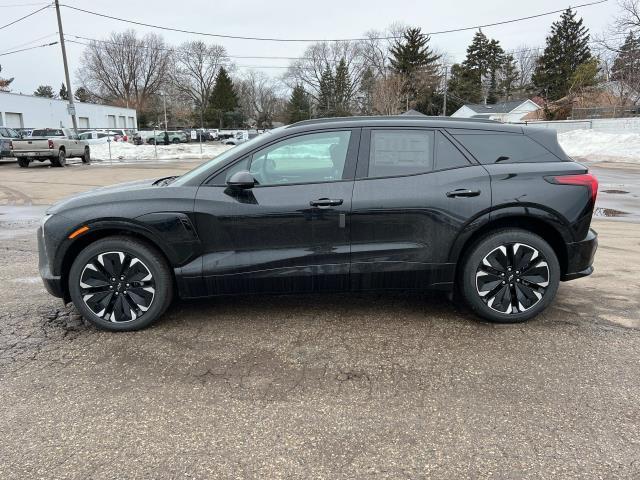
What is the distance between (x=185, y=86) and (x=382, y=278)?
304 feet

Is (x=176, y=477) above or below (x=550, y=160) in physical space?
below

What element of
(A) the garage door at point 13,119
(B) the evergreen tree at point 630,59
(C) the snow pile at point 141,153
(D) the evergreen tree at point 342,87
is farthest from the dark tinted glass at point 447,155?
(D) the evergreen tree at point 342,87

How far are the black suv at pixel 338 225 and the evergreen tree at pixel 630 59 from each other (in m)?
42.1

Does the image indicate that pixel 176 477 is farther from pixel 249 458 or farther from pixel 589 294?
pixel 589 294

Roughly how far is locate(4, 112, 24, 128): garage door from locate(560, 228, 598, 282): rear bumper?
4808cm

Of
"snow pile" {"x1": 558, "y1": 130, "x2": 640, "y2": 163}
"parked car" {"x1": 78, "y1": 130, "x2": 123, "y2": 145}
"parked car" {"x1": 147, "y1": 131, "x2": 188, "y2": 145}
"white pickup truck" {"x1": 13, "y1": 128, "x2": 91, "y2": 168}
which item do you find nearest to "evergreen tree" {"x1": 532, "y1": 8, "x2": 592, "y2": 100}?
"snow pile" {"x1": 558, "y1": 130, "x2": 640, "y2": 163}

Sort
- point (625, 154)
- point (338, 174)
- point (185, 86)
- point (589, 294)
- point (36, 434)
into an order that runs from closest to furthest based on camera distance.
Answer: point (36, 434) → point (338, 174) → point (589, 294) → point (625, 154) → point (185, 86)

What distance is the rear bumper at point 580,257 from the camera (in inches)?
160

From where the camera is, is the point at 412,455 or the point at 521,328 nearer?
the point at 412,455

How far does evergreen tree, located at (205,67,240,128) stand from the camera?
82.5m

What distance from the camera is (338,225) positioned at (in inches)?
152

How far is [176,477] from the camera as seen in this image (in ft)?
7.68

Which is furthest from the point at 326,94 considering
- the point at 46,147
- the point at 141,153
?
the point at 46,147

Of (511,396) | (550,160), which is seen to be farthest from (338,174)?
(511,396)
